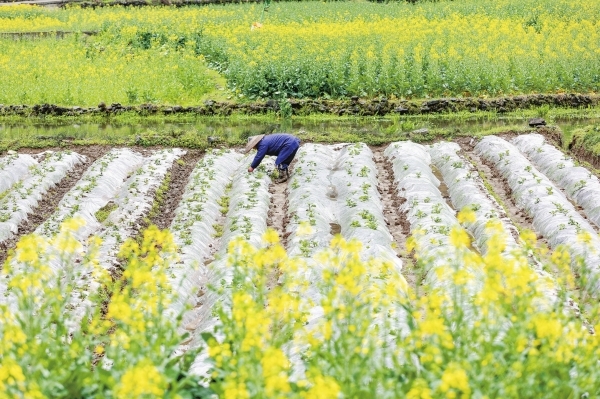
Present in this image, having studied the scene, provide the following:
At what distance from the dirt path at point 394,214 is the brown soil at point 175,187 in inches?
141

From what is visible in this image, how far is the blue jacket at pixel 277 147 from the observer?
47.5 feet

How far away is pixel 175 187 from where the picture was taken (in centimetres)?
1516

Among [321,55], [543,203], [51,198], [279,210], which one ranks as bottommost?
[51,198]

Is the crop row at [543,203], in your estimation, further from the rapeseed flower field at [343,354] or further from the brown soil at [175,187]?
the brown soil at [175,187]

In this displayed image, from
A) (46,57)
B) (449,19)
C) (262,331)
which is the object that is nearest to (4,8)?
(46,57)

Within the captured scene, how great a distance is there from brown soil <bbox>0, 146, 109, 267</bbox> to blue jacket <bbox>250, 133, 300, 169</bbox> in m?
3.60

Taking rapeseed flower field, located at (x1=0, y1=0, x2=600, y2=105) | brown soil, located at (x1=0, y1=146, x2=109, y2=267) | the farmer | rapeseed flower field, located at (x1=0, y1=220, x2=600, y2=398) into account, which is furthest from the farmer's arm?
rapeseed flower field, located at (x1=0, y1=220, x2=600, y2=398)

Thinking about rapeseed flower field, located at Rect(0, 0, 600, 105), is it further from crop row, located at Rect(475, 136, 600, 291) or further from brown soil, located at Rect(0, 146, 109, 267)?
crop row, located at Rect(475, 136, 600, 291)

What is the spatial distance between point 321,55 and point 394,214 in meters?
11.4

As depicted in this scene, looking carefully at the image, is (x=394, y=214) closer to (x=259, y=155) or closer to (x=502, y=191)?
(x=502, y=191)

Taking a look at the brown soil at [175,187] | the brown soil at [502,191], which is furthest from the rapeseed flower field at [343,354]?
the brown soil at [175,187]

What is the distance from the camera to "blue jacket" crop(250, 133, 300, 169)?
14.5 meters

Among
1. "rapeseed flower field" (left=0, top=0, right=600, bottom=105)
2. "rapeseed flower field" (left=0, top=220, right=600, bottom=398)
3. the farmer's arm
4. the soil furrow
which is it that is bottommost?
"rapeseed flower field" (left=0, top=0, right=600, bottom=105)

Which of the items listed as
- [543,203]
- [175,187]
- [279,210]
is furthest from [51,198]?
[543,203]
